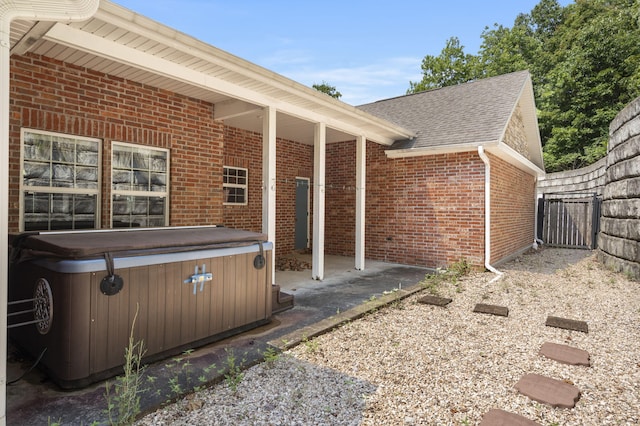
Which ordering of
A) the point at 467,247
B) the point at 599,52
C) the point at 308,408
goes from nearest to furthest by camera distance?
the point at 308,408
the point at 467,247
the point at 599,52

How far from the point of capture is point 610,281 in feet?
22.8

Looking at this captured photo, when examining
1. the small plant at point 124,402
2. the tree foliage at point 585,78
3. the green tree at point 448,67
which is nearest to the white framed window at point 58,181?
the small plant at point 124,402

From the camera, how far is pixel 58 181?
4371 millimetres

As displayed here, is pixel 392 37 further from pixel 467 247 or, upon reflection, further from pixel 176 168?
pixel 176 168

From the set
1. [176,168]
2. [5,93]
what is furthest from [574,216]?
[5,93]

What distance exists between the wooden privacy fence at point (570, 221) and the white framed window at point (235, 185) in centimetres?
1156

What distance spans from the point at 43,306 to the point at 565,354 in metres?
4.79

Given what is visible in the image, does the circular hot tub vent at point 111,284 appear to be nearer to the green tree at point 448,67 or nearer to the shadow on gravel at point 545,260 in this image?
the shadow on gravel at point 545,260

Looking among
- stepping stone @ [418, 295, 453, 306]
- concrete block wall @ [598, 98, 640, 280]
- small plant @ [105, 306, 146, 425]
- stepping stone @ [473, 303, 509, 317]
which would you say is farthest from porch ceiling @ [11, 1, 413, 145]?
concrete block wall @ [598, 98, 640, 280]

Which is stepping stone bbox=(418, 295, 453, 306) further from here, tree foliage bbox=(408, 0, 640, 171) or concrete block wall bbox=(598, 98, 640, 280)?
tree foliage bbox=(408, 0, 640, 171)

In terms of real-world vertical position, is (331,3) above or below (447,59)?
below

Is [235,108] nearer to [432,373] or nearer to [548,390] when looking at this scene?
[432,373]

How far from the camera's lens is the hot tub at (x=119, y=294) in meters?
2.64

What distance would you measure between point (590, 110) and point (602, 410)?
24351mm
